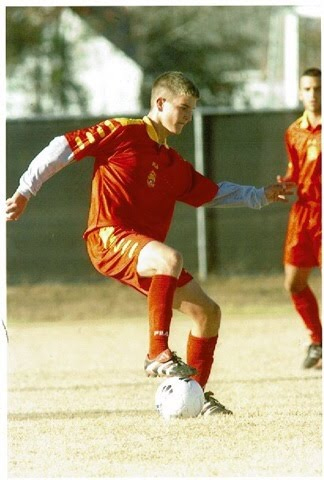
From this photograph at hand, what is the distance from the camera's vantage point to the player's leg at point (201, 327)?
7.09 m

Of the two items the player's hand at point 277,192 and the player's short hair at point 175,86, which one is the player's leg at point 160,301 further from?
the player's hand at point 277,192

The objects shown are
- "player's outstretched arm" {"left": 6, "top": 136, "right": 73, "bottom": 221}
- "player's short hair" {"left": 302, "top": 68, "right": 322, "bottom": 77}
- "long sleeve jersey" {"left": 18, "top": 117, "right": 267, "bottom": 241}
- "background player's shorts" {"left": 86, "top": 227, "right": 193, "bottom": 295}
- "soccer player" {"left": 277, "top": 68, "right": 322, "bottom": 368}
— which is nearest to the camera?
"player's outstretched arm" {"left": 6, "top": 136, "right": 73, "bottom": 221}

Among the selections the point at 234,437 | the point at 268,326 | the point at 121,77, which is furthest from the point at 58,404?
the point at 121,77

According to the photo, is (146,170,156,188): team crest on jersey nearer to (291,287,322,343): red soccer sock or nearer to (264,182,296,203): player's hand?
(264,182,296,203): player's hand

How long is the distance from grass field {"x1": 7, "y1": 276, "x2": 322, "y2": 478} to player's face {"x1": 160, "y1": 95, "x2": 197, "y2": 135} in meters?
1.58

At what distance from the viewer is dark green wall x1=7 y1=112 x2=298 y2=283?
1758cm

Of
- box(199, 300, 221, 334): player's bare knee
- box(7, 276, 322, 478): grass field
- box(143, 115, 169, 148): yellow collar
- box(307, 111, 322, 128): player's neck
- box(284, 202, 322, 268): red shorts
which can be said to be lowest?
box(7, 276, 322, 478): grass field

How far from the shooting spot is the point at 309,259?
9617mm

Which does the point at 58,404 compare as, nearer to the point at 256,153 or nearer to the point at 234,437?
the point at 234,437

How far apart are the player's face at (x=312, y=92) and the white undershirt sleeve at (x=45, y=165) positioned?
293 centimetres

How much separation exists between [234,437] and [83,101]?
2329cm

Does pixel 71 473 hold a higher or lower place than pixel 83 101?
lower

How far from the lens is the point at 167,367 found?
21.2 ft

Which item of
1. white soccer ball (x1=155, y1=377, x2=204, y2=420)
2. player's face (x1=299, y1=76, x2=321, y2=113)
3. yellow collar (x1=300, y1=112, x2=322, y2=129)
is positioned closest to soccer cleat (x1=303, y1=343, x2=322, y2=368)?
yellow collar (x1=300, y1=112, x2=322, y2=129)
